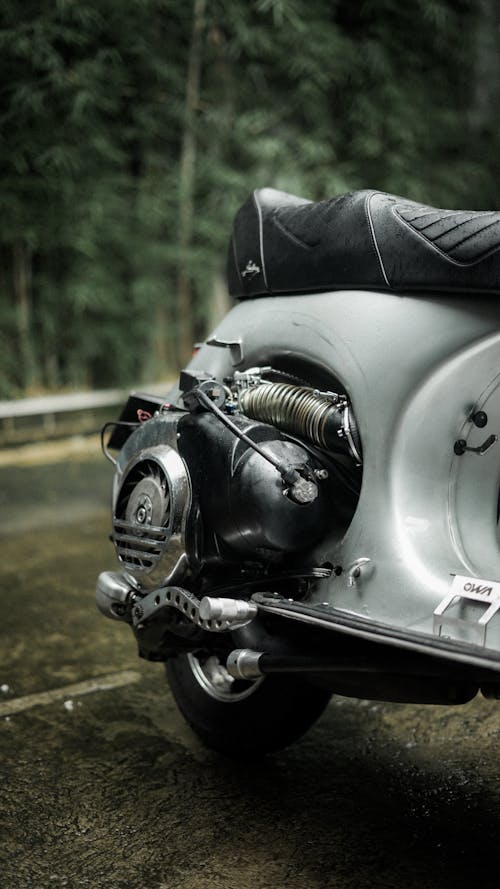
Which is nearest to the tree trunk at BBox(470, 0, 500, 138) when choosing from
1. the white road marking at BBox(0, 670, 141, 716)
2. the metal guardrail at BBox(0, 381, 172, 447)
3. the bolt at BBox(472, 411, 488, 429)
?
the metal guardrail at BBox(0, 381, 172, 447)

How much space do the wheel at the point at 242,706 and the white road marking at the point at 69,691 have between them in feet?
1.44

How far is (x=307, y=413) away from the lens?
2018 mm

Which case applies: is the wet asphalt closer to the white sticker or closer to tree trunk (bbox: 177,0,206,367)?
the white sticker

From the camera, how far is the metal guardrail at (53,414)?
6578 millimetres

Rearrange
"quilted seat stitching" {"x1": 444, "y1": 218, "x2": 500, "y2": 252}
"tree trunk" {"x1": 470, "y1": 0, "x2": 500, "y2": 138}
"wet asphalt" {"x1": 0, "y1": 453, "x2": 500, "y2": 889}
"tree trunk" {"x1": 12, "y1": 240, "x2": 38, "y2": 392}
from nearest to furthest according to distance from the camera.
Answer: "quilted seat stitching" {"x1": 444, "y1": 218, "x2": 500, "y2": 252}, "wet asphalt" {"x1": 0, "y1": 453, "x2": 500, "y2": 889}, "tree trunk" {"x1": 12, "y1": 240, "x2": 38, "y2": 392}, "tree trunk" {"x1": 470, "y1": 0, "x2": 500, "y2": 138}

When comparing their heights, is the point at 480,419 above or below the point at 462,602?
above

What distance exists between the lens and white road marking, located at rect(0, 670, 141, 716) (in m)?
2.64

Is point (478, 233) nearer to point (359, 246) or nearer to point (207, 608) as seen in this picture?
point (359, 246)

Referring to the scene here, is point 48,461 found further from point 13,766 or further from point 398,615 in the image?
point 398,615

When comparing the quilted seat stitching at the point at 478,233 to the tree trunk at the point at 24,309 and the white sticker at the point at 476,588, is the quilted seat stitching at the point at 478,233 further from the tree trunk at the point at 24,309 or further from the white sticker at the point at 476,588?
the tree trunk at the point at 24,309

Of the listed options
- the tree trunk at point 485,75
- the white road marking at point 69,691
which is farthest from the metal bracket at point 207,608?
the tree trunk at point 485,75

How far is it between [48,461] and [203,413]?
4321mm

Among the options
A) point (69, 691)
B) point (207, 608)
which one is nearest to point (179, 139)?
point (69, 691)

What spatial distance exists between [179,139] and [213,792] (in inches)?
247
